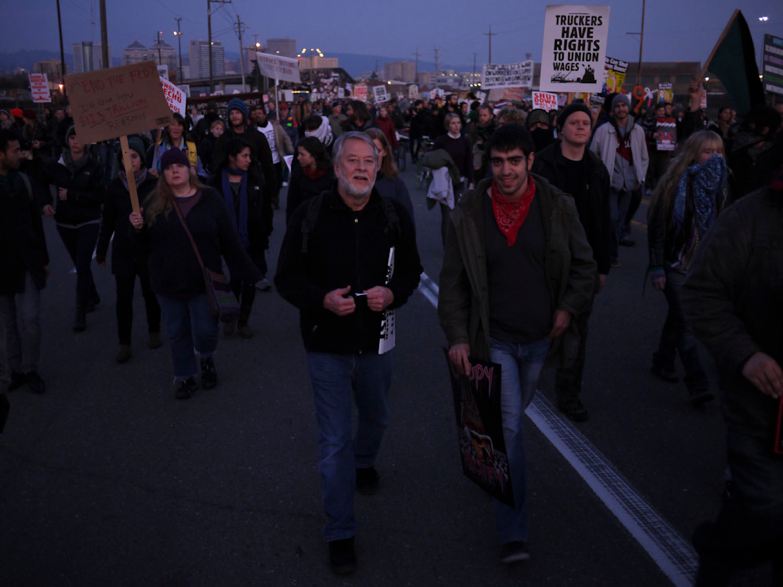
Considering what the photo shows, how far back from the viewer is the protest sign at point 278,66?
66.9 feet

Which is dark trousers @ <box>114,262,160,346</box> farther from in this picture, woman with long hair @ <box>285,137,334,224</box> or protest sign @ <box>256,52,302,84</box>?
protest sign @ <box>256,52,302,84</box>

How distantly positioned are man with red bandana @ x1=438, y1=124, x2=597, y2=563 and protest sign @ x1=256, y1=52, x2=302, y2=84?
17796 mm

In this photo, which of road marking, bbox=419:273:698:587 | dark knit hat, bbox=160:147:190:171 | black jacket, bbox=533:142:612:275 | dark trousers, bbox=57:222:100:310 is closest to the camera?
road marking, bbox=419:273:698:587

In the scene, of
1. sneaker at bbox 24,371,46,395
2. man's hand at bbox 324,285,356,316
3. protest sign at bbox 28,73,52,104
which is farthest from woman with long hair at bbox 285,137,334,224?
protest sign at bbox 28,73,52,104

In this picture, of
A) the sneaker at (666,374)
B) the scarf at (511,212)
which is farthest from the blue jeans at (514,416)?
the sneaker at (666,374)

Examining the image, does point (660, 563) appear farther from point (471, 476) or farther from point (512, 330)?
point (512, 330)

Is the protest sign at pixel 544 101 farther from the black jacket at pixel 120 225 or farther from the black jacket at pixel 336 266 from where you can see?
the black jacket at pixel 336 266

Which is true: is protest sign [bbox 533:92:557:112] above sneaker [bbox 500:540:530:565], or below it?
above

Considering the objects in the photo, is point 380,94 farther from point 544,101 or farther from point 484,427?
point 484,427

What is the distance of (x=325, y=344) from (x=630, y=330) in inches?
178

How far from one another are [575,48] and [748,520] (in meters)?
8.68

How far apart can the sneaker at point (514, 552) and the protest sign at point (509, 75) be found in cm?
1970

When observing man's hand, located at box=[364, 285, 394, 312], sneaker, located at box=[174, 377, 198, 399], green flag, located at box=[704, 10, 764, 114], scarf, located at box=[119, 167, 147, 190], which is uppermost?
green flag, located at box=[704, 10, 764, 114]

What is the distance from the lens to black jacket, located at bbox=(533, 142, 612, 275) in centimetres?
536
